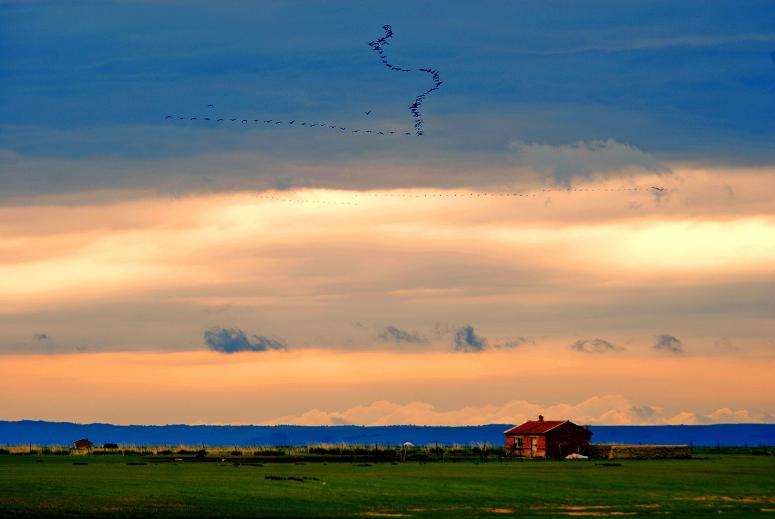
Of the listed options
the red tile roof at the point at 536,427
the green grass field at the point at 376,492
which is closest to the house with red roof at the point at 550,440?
the red tile roof at the point at 536,427

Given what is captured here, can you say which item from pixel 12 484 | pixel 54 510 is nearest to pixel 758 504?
pixel 54 510

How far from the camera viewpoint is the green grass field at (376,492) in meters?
79.4

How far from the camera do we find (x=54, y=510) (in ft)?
245

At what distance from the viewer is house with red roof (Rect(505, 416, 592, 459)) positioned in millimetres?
174750

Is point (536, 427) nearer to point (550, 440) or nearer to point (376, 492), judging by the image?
point (550, 440)

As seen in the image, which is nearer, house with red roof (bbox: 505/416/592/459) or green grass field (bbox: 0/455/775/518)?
green grass field (bbox: 0/455/775/518)

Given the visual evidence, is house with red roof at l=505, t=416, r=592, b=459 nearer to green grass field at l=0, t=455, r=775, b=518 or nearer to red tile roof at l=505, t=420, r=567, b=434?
red tile roof at l=505, t=420, r=567, b=434

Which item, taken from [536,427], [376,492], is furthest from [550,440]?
[376,492]

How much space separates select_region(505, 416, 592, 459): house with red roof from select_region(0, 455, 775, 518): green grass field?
4822 cm

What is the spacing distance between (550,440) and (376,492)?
282 ft

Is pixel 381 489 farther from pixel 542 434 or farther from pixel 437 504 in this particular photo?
pixel 542 434

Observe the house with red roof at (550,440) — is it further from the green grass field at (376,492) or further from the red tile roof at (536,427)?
the green grass field at (376,492)

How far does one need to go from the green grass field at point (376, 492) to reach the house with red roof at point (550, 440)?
48.2 metres

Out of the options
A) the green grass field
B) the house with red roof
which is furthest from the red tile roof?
the green grass field
